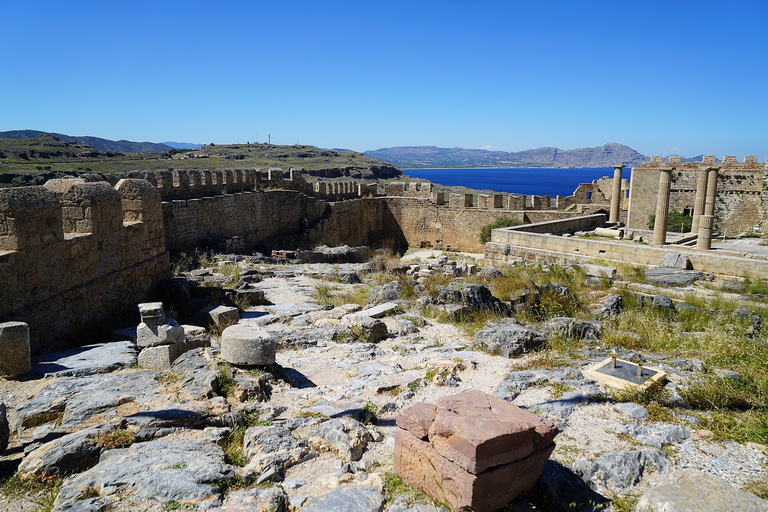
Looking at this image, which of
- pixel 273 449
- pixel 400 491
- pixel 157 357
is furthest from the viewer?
pixel 157 357

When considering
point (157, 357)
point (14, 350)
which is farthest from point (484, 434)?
point (14, 350)

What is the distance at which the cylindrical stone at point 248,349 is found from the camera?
5.71 metres

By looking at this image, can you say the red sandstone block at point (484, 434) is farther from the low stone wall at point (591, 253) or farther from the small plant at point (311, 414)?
the low stone wall at point (591, 253)

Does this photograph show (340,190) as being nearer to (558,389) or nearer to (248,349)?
(248,349)

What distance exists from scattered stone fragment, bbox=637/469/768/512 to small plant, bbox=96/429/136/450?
381 cm

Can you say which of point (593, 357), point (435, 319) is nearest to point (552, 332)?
point (593, 357)

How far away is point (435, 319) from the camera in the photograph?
891cm

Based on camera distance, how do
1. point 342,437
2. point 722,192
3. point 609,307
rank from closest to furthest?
point 342,437, point 609,307, point 722,192

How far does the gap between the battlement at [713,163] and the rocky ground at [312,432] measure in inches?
936

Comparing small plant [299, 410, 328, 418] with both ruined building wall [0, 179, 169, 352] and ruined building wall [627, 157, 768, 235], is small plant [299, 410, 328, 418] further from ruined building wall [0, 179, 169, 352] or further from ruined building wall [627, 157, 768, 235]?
ruined building wall [627, 157, 768, 235]

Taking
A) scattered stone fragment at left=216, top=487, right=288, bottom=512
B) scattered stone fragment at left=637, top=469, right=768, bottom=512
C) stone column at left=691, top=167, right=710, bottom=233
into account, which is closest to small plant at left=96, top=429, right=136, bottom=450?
scattered stone fragment at left=216, top=487, right=288, bottom=512

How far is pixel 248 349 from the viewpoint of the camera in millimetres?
5707

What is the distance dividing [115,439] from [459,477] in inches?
106

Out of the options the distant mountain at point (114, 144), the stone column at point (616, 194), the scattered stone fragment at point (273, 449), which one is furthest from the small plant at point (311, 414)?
the distant mountain at point (114, 144)
